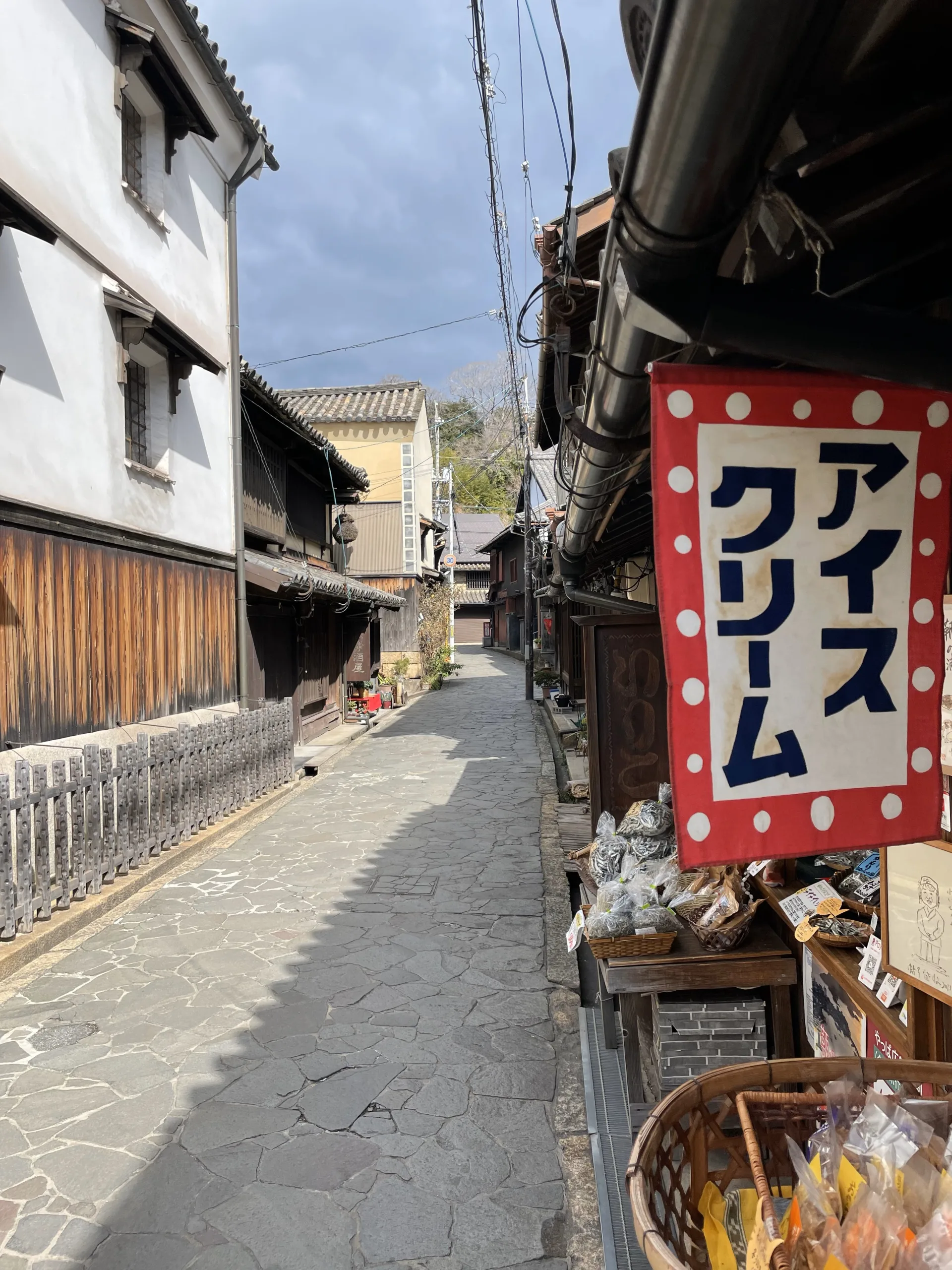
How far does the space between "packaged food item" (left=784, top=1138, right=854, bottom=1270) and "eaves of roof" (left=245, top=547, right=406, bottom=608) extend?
12540 millimetres

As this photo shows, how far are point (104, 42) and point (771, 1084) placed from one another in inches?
478

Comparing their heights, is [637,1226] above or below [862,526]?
below

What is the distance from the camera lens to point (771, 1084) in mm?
2416

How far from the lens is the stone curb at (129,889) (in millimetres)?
6355

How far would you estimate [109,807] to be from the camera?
799 cm

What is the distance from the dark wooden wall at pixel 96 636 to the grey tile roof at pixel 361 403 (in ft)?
70.5

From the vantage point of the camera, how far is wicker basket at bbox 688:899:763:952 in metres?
4.11

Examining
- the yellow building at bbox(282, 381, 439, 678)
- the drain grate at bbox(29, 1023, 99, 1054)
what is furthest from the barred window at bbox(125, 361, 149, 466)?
the yellow building at bbox(282, 381, 439, 678)

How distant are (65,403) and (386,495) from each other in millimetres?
24696

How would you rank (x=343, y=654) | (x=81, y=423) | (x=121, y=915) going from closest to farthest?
1. (x=121, y=915)
2. (x=81, y=423)
3. (x=343, y=654)

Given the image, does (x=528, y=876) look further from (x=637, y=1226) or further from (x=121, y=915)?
(x=637, y=1226)

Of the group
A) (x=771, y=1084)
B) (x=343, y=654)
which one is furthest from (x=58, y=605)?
(x=343, y=654)

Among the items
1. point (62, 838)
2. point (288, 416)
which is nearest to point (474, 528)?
point (288, 416)

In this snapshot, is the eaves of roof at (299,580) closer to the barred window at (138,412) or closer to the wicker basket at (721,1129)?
the barred window at (138,412)
